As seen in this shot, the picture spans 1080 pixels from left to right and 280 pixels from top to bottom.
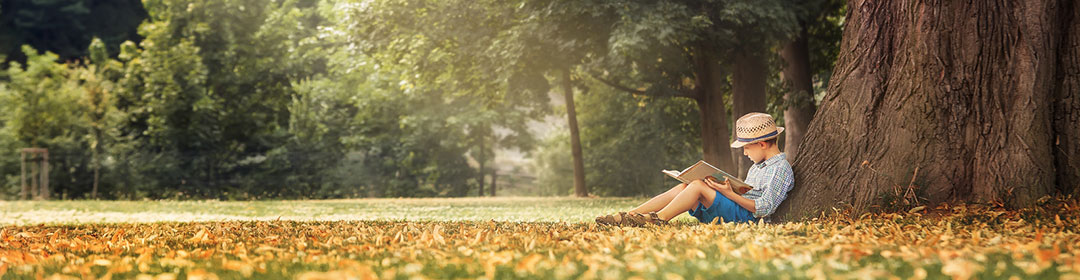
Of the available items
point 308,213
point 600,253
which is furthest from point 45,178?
point 600,253

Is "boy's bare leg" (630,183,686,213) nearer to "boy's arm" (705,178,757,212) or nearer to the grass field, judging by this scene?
"boy's arm" (705,178,757,212)

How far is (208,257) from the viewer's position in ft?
14.2

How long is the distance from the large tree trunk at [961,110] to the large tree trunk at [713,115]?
11.1 meters

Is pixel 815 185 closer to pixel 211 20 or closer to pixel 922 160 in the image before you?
pixel 922 160

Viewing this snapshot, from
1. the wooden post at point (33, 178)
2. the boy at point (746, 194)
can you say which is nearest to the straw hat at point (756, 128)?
the boy at point (746, 194)

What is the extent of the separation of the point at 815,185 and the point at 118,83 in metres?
25.7

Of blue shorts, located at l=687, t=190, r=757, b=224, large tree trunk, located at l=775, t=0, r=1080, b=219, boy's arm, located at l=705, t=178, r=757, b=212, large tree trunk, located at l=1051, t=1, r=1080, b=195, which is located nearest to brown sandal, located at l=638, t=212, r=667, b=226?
blue shorts, located at l=687, t=190, r=757, b=224

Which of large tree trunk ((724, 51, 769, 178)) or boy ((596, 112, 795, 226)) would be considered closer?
boy ((596, 112, 795, 226))

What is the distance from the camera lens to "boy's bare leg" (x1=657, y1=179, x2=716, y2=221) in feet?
21.8

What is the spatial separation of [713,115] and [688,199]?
11850 millimetres

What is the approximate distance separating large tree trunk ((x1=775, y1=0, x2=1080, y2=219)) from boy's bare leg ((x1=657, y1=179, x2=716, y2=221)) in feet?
2.54

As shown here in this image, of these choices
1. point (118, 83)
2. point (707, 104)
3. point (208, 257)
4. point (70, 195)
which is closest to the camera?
point (208, 257)

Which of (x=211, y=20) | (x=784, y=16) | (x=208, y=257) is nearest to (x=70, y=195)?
(x=211, y=20)

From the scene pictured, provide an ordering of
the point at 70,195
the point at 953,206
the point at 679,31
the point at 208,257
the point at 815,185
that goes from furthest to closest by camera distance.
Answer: the point at 70,195 < the point at 679,31 < the point at 815,185 < the point at 953,206 < the point at 208,257
